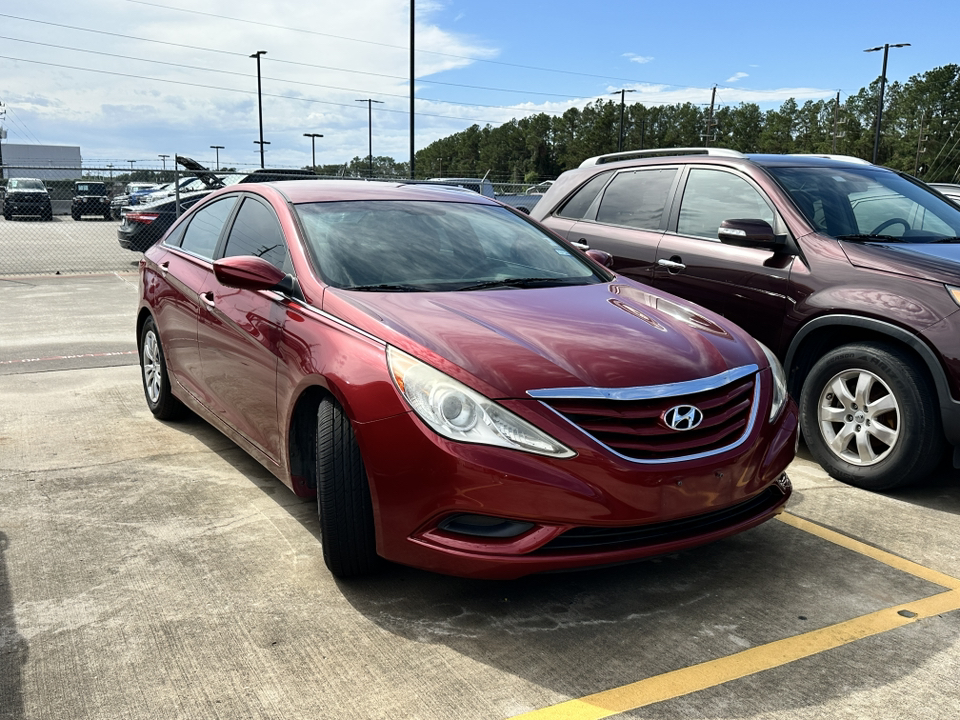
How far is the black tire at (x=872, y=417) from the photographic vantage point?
14.0 feet

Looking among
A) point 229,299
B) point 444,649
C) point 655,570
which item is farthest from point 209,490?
point 655,570

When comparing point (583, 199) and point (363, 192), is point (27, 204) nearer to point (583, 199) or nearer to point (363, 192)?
point (583, 199)

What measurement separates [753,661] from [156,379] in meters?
4.13

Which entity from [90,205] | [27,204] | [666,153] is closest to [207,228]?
[666,153]

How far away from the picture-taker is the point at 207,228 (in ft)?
16.3

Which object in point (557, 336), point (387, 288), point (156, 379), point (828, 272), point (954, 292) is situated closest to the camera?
point (557, 336)

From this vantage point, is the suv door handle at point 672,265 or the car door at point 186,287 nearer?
the car door at point 186,287

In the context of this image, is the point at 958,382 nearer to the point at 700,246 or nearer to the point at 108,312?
the point at 700,246

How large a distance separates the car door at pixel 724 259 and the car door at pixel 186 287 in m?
2.83

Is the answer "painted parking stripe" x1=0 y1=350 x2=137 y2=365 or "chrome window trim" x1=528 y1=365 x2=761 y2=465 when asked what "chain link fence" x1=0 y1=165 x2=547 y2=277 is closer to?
"painted parking stripe" x1=0 y1=350 x2=137 y2=365

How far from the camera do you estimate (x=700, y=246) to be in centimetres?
555

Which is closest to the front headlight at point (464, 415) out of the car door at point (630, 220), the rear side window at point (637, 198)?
the car door at point (630, 220)

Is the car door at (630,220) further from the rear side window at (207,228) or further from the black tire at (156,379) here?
the black tire at (156,379)

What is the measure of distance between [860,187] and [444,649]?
418cm
